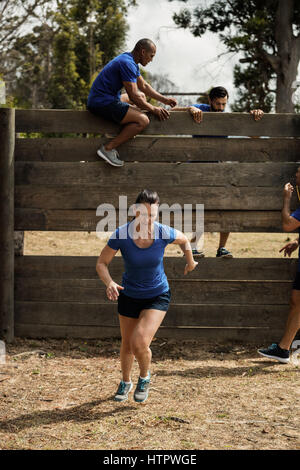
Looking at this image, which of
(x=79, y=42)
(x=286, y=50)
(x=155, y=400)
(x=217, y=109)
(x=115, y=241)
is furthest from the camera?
(x=79, y=42)

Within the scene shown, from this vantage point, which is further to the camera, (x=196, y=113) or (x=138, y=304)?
(x=196, y=113)

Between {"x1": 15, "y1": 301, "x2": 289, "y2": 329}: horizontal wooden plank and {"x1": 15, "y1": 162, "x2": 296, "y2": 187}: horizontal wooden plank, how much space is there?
1.31 metres

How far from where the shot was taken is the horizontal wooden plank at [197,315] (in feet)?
20.1

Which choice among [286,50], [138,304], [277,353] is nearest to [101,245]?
[277,353]

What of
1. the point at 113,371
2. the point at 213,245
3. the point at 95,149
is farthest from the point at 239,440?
the point at 213,245

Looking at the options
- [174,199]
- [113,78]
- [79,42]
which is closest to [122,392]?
[174,199]

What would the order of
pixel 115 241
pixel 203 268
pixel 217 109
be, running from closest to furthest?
pixel 115 241
pixel 203 268
pixel 217 109

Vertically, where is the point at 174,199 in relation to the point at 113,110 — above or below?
below

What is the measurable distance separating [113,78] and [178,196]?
1.43 m

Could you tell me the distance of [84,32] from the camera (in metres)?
33.7

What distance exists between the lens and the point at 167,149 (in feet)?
20.1

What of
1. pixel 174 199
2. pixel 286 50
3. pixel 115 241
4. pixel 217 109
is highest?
pixel 286 50

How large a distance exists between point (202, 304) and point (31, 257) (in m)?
1.97

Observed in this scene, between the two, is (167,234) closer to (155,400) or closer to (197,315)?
(155,400)
